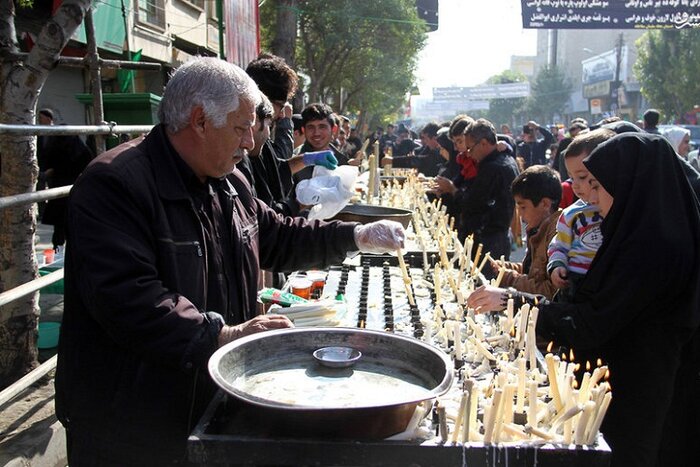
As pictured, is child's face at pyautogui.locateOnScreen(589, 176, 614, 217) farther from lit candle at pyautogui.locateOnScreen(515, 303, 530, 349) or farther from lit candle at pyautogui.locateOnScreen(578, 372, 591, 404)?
lit candle at pyautogui.locateOnScreen(578, 372, 591, 404)

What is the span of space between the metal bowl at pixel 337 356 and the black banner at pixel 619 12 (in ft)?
43.0

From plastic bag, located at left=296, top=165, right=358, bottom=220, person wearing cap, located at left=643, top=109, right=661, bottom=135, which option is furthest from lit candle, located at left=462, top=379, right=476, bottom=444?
person wearing cap, located at left=643, top=109, right=661, bottom=135

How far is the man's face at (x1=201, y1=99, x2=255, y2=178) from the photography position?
201cm

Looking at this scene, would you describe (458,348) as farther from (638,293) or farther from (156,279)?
(156,279)

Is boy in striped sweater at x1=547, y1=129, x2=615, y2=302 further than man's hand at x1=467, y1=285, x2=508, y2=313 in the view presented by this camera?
Yes

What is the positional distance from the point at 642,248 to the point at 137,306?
66.2 inches

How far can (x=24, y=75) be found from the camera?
13.7 ft

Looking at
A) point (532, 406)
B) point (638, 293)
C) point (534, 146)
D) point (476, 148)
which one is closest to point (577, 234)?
point (638, 293)

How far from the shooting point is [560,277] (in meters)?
2.87

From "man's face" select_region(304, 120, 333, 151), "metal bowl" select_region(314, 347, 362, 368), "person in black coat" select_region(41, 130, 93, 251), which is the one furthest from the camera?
Answer: "person in black coat" select_region(41, 130, 93, 251)

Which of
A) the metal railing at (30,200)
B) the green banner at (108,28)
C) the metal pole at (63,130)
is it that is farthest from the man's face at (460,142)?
the green banner at (108,28)

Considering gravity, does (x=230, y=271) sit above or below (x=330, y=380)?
above

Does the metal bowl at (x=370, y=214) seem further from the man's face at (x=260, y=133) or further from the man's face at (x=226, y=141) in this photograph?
the man's face at (x=226, y=141)

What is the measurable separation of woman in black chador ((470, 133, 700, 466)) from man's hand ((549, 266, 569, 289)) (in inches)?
12.5
